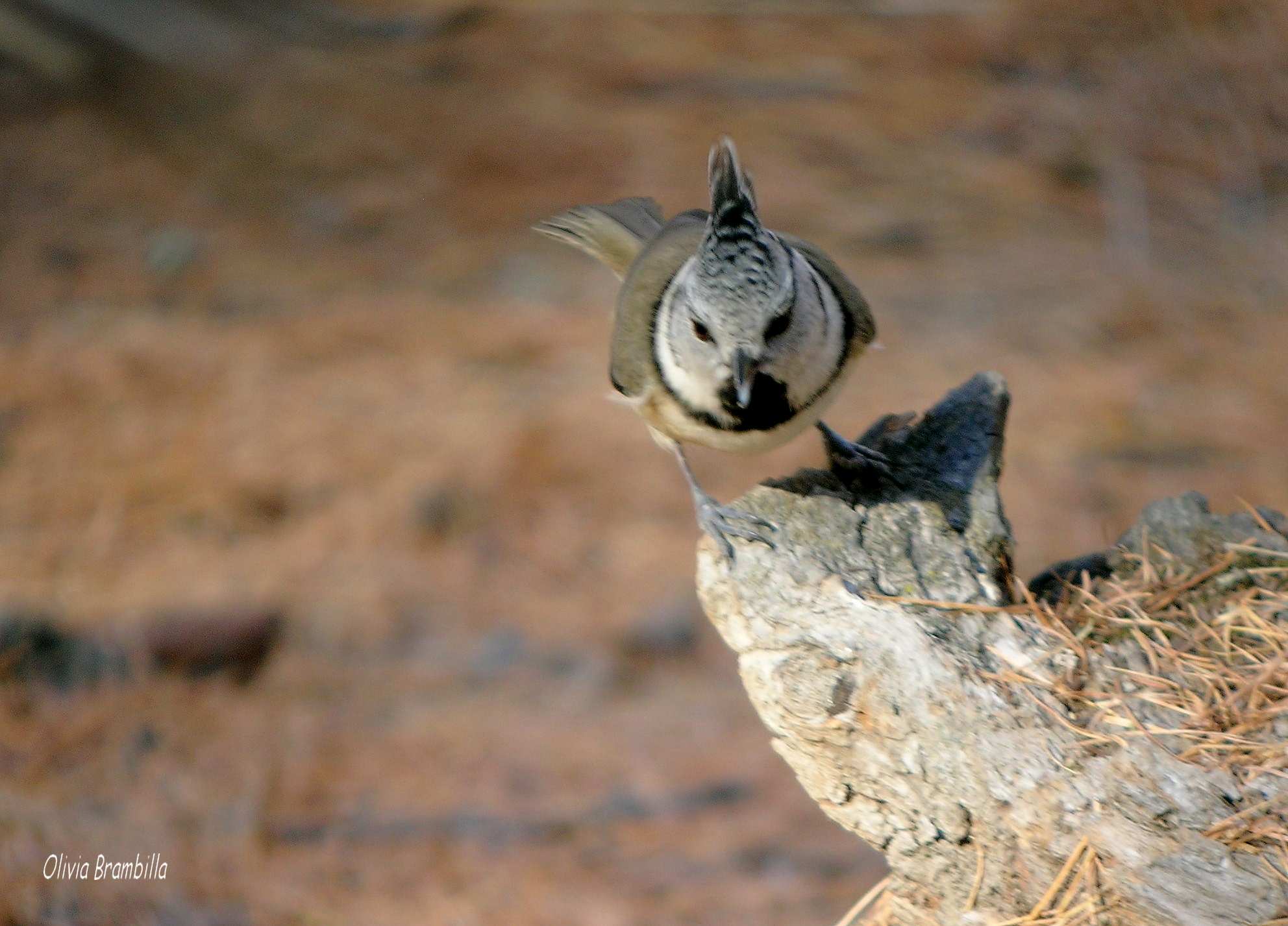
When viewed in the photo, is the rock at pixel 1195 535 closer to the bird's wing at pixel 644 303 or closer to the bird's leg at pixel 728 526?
the bird's leg at pixel 728 526

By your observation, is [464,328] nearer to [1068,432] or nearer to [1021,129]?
[1068,432]

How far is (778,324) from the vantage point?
204 cm

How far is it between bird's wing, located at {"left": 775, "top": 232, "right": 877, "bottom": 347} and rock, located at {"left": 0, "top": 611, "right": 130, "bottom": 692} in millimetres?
3165

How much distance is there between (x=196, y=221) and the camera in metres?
6.33

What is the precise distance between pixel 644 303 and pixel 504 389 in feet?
9.67

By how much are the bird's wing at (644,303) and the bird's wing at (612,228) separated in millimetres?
334

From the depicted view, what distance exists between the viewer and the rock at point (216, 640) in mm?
4113

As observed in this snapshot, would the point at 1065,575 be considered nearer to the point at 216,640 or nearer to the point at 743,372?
the point at 743,372

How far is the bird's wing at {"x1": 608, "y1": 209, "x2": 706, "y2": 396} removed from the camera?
2.42 m

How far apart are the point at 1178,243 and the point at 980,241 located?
107cm

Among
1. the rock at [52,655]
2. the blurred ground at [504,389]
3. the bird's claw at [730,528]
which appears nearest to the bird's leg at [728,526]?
the bird's claw at [730,528]

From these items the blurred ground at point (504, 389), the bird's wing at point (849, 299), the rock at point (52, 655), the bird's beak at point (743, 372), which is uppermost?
the bird's wing at point (849, 299)

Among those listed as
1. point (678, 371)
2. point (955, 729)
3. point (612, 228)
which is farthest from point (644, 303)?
point (955, 729)

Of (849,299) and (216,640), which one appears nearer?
(849,299)
